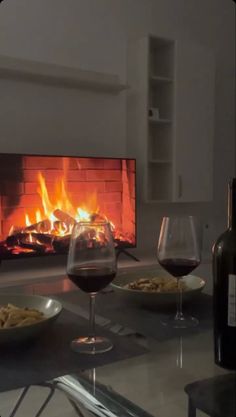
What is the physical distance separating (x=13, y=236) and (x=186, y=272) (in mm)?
1954

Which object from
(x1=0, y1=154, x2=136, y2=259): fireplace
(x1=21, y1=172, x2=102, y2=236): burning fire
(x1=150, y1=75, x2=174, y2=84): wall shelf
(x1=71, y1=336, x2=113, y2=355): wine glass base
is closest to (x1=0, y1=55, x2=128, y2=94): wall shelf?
(x1=150, y1=75, x2=174, y2=84): wall shelf

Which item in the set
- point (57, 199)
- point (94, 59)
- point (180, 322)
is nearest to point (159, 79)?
point (94, 59)

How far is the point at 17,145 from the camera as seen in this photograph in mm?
3023

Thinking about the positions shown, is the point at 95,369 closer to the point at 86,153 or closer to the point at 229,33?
the point at 86,153

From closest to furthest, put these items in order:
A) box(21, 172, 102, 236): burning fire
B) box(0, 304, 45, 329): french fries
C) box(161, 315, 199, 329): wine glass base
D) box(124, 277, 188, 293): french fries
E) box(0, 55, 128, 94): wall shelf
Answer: box(0, 304, 45, 329): french fries, box(161, 315, 199, 329): wine glass base, box(124, 277, 188, 293): french fries, box(0, 55, 128, 94): wall shelf, box(21, 172, 102, 236): burning fire

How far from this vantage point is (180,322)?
0.98 m

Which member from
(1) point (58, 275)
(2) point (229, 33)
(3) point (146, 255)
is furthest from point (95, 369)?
(2) point (229, 33)

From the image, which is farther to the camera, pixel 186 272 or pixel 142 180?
pixel 142 180

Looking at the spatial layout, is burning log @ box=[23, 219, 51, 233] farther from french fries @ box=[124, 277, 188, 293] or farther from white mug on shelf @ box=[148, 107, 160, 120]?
french fries @ box=[124, 277, 188, 293]

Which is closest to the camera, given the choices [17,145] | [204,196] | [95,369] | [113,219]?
[95,369]

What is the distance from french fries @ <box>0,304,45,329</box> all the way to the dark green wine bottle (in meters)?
0.31

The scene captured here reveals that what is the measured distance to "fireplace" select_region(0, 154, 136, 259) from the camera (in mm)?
2814

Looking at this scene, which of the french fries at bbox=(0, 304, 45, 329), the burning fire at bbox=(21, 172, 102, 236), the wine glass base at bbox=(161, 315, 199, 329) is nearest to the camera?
the french fries at bbox=(0, 304, 45, 329)

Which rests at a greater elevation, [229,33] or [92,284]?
[229,33]
